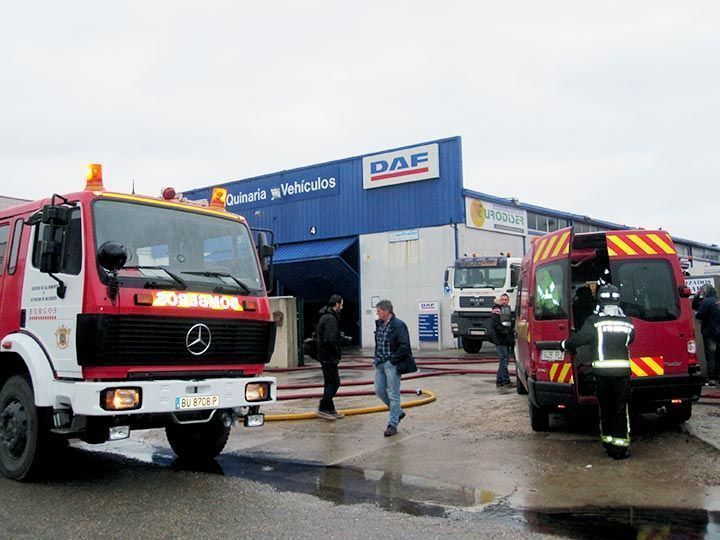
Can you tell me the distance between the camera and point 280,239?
3072 centimetres

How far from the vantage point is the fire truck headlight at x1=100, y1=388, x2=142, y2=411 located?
552 cm

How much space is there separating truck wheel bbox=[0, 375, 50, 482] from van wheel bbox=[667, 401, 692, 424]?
659cm

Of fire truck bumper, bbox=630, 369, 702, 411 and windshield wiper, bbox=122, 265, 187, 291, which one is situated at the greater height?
windshield wiper, bbox=122, 265, 187, 291

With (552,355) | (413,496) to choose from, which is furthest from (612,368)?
(413,496)

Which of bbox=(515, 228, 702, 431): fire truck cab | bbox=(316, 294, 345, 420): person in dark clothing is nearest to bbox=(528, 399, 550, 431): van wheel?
bbox=(515, 228, 702, 431): fire truck cab

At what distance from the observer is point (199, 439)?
7426 mm

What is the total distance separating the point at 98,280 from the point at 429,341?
67.3ft

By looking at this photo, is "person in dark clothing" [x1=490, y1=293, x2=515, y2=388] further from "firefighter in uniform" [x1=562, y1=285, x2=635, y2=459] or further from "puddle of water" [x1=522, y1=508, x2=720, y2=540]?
"puddle of water" [x1=522, y1=508, x2=720, y2=540]

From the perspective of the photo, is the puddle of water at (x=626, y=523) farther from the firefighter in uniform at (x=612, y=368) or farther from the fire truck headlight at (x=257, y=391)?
the fire truck headlight at (x=257, y=391)

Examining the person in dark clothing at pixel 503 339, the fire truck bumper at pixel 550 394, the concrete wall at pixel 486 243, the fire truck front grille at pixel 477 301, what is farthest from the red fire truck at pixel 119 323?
the concrete wall at pixel 486 243

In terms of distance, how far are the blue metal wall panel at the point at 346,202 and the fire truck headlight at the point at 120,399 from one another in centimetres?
2043

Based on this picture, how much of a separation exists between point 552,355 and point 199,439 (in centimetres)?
401

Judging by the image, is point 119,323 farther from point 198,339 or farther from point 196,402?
point 196,402

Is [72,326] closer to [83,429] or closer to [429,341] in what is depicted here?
[83,429]
